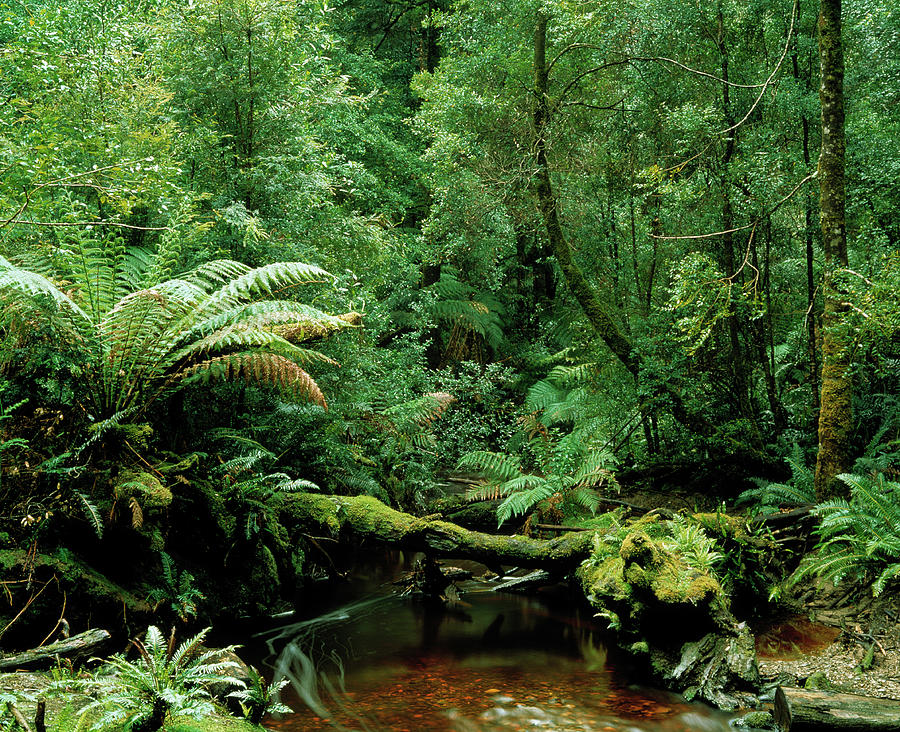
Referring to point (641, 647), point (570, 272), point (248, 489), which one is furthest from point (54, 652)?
point (570, 272)

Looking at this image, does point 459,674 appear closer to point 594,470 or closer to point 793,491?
point 594,470

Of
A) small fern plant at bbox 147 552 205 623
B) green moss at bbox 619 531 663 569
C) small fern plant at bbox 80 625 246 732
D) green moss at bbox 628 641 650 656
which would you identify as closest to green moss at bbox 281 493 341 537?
small fern plant at bbox 147 552 205 623

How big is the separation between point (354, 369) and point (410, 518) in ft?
5.98

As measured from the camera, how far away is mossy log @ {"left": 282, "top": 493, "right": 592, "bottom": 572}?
5.21 meters

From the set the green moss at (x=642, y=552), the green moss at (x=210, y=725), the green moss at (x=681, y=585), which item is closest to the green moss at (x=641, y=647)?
the green moss at (x=681, y=585)

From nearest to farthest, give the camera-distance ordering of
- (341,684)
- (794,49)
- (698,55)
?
1. (341,684)
2. (794,49)
3. (698,55)

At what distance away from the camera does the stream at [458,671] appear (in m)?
3.42

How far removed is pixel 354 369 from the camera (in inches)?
255

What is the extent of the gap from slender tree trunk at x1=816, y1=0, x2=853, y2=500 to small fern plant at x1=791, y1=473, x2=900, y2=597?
1.59 feet

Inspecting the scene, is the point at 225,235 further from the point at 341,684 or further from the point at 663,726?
the point at 663,726

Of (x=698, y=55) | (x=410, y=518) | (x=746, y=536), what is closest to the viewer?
(x=746, y=536)

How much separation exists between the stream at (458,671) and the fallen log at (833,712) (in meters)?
0.37

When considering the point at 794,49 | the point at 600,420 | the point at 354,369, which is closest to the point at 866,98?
the point at 794,49

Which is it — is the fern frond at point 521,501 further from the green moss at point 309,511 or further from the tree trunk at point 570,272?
the green moss at point 309,511
